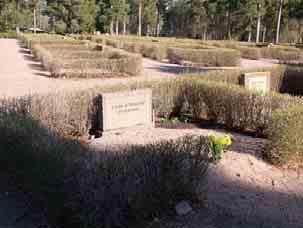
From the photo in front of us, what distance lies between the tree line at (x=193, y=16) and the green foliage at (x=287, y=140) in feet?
138

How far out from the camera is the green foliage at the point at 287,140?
503 cm

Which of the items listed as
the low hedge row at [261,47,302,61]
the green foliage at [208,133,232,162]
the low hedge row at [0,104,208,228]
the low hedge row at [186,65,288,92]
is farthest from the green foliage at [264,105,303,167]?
the low hedge row at [261,47,302,61]

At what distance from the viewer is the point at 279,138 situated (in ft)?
16.7

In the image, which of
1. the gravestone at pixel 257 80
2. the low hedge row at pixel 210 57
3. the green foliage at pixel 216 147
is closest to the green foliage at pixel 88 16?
the low hedge row at pixel 210 57

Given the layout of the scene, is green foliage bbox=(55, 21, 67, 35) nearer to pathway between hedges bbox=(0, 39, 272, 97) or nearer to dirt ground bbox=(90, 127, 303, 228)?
pathway between hedges bbox=(0, 39, 272, 97)

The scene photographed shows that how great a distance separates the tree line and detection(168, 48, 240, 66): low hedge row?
85.0ft

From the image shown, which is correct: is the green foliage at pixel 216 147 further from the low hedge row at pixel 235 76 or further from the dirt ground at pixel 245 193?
the low hedge row at pixel 235 76


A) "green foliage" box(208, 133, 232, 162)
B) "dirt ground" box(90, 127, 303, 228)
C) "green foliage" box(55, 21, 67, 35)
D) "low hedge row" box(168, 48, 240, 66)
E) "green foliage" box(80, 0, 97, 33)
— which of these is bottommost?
"dirt ground" box(90, 127, 303, 228)

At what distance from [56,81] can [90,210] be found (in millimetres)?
11133

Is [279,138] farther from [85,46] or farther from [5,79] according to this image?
[85,46]

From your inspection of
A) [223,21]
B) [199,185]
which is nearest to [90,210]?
[199,185]

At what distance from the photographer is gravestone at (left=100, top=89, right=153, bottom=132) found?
6.41m

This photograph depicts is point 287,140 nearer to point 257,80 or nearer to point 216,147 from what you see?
point 216,147

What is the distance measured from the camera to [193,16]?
201 ft
